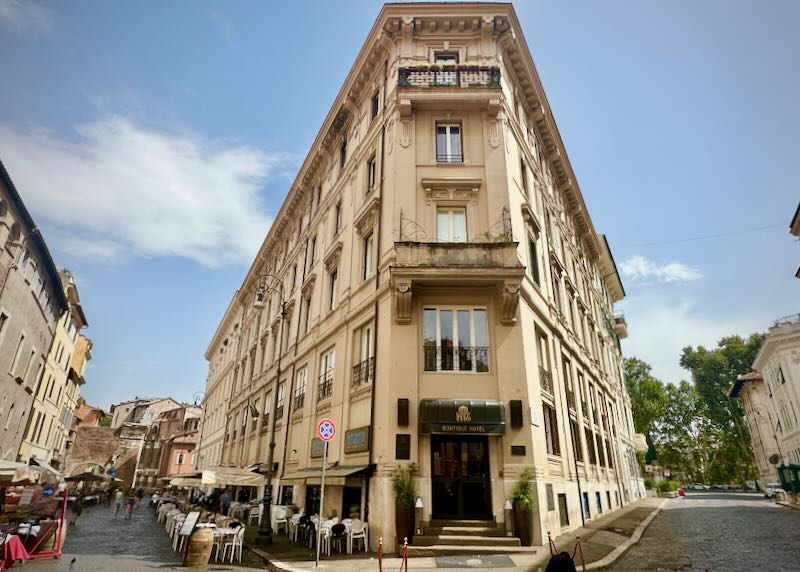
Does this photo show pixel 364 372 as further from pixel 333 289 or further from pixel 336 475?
pixel 333 289

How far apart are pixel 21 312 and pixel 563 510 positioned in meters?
28.7

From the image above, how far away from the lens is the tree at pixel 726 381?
65000 millimetres

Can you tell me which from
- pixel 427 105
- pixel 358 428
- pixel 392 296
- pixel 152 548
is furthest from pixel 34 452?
pixel 427 105

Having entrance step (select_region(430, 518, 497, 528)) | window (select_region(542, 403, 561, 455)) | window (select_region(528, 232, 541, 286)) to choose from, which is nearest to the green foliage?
window (select_region(542, 403, 561, 455))

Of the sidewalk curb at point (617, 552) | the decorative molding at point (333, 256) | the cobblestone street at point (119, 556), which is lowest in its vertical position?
the cobblestone street at point (119, 556)

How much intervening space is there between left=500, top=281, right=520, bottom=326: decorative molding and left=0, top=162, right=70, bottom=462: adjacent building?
2138 cm

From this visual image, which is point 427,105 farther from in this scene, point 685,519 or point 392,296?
point 685,519

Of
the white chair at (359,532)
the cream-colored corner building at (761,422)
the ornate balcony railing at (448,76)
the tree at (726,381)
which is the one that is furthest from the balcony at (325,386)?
the tree at (726,381)

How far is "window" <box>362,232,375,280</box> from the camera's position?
18.3 m

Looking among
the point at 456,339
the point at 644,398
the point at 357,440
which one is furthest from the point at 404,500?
the point at 644,398

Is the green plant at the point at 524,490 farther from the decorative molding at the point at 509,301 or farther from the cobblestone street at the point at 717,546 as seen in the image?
the decorative molding at the point at 509,301

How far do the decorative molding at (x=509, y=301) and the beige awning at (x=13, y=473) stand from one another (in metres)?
16.5

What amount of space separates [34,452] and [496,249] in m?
38.6

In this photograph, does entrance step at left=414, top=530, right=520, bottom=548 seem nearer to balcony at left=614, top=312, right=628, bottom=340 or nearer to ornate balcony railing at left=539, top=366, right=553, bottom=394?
ornate balcony railing at left=539, top=366, right=553, bottom=394
